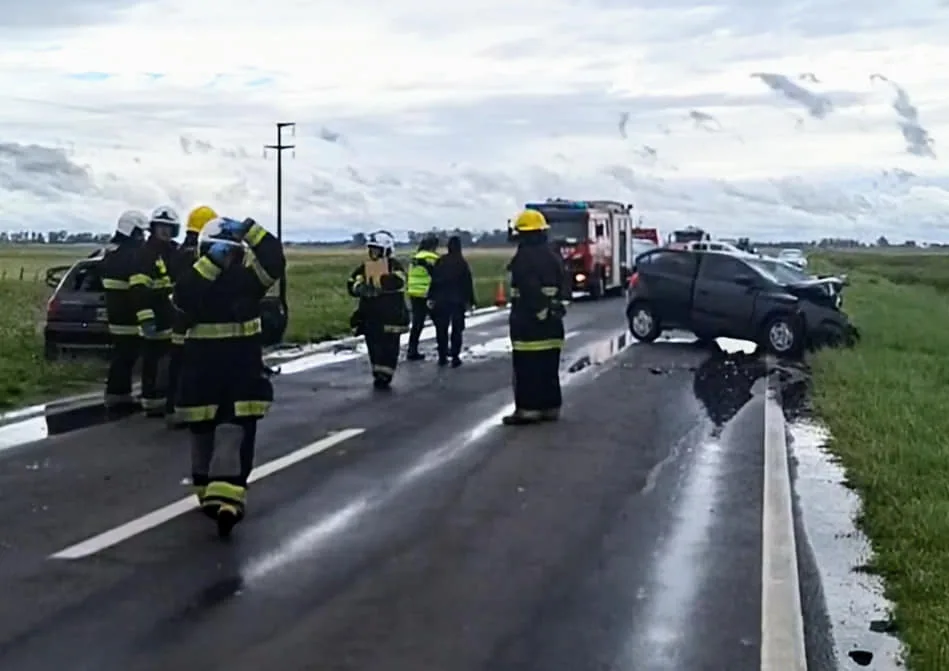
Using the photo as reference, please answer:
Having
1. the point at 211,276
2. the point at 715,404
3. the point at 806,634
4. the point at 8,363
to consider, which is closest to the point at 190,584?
the point at 211,276

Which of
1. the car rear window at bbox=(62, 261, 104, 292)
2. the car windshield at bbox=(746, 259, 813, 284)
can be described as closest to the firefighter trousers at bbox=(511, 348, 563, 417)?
the car rear window at bbox=(62, 261, 104, 292)

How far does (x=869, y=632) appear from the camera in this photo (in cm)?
709

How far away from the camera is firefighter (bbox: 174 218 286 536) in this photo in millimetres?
9102

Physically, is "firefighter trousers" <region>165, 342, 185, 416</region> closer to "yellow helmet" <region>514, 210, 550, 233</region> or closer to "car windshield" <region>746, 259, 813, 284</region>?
"yellow helmet" <region>514, 210, 550, 233</region>

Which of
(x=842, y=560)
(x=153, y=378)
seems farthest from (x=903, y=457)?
(x=153, y=378)

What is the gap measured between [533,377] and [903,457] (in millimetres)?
3600

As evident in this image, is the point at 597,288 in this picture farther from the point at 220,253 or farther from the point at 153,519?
the point at 220,253

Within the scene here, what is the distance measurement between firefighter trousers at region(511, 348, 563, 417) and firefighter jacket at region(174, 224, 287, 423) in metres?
5.42

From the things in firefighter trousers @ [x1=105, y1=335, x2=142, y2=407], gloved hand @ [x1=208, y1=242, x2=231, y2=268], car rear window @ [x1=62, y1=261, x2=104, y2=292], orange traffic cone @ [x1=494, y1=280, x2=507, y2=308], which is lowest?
orange traffic cone @ [x1=494, y1=280, x2=507, y2=308]

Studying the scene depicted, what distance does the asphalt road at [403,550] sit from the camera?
6699 millimetres

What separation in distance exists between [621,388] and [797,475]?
6.28m

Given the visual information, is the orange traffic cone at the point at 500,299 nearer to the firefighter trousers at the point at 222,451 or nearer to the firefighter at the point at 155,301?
the firefighter at the point at 155,301

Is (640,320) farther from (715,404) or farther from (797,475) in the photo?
(797,475)

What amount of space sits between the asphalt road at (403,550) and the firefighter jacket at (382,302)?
7.57 ft
